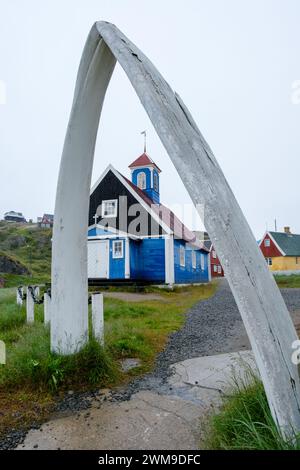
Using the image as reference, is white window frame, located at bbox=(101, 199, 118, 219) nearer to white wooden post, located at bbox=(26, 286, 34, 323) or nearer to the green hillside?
white wooden post, located at bbox=(26, 286, 34, 323)

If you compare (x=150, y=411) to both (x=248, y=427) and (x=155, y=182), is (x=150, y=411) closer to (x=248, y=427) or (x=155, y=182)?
(x=248, y=427)

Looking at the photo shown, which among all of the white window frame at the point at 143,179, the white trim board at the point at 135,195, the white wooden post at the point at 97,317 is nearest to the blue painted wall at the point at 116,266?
the white trim board at the point at 135,195

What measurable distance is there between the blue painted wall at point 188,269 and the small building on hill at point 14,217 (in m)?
73.1

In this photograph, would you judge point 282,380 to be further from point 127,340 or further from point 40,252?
point 40,252

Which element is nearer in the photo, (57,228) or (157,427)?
(157,427)

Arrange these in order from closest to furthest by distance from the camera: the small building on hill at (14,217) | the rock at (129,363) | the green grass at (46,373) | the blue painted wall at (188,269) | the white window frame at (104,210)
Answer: the green grass at (46,373) < the rock at (129,363) < the blue painted wall at (188,269) < the white window frame at (104,210) < the small building on hill at (14,217)

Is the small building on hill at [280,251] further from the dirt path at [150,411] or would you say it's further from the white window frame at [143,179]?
the dirt path at [150,411]

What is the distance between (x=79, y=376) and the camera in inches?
135

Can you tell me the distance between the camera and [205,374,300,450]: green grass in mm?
1672

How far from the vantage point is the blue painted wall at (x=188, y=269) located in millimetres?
18047

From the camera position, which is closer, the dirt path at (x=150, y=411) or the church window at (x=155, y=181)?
the dirt path at (x=150, y=411)
